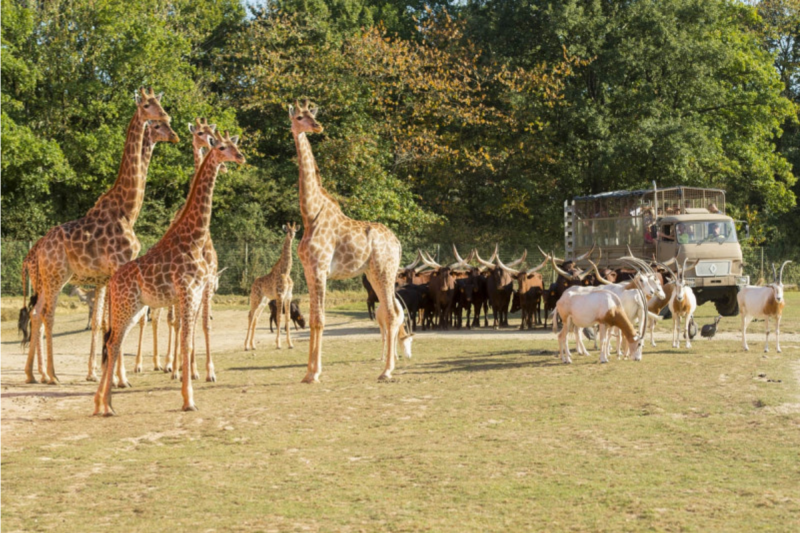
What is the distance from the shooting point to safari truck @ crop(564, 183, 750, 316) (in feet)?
78.7

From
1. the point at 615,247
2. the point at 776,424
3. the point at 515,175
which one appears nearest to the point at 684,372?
the point at 776,424

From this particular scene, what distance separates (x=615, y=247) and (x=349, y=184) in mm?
12268

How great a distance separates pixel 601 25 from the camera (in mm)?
36406

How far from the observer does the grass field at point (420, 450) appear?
6.61 meters

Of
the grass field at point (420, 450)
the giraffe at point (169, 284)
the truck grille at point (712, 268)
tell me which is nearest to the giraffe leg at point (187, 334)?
the giraffe at point (169, 284)

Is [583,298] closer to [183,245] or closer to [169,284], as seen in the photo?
[183,245]

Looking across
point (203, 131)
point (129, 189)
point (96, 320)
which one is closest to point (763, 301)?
point (203, 131)

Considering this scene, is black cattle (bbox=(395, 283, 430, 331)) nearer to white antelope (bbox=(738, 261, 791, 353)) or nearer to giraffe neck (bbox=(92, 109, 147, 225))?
white antelope (bbox=(738, 261, 791, 353))

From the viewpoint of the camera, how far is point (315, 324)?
13234 millimetres

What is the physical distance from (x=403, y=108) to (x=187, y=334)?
2881 centimetres

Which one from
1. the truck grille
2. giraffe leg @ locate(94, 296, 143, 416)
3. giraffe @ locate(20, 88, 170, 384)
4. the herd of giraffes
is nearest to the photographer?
giraffe leg @ locate(94, 296, 143, 416)

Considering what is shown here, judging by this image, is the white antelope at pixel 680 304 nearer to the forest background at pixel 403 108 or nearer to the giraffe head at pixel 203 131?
the giraffe head at pixel 203 131

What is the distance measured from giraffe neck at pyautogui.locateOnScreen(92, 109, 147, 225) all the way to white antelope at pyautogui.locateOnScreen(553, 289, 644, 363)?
6410mm

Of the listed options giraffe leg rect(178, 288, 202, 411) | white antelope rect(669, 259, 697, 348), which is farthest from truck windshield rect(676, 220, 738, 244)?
giraffe leg rect(178, 288, 202, 411)
